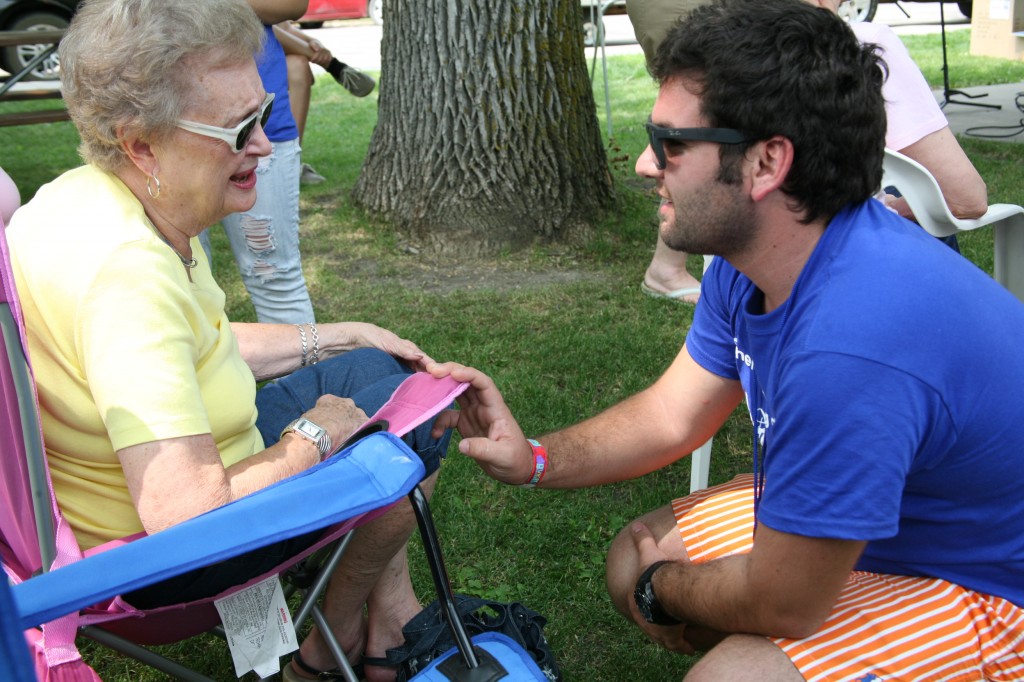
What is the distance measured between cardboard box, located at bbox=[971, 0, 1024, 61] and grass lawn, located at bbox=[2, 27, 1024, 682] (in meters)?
4.80

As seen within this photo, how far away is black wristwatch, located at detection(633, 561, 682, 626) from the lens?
198 centimetres

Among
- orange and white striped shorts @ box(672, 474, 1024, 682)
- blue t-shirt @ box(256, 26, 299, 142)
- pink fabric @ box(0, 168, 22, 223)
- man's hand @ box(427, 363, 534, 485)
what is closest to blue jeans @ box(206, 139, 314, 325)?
blue t-shirt @ box(256, 26, 299, 142)

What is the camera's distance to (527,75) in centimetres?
523

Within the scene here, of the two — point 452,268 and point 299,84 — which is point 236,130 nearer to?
point 452,268

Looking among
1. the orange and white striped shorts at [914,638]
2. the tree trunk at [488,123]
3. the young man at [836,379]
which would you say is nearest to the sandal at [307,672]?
the young man at [836,379]

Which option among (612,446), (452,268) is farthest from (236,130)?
(452,268)

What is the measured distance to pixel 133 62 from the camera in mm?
1804

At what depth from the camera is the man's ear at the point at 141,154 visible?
1.86m

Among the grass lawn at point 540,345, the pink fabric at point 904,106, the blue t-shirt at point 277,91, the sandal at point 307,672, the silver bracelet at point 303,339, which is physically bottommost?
the grass lawn at point 540,345

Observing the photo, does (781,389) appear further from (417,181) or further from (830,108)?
(417,181)

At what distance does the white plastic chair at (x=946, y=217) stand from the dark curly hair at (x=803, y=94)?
3.20 feet

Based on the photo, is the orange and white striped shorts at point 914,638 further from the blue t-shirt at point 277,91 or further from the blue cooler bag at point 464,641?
the blue t-shirt at point 277,91

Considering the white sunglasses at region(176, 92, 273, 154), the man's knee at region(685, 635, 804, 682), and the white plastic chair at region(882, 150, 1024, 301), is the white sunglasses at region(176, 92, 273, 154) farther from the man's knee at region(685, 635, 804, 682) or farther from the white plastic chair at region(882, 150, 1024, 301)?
the white plastic chair at region(882, 150, 1024, 301)

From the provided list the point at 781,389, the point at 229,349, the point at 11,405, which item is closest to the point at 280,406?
the point at 229,349
